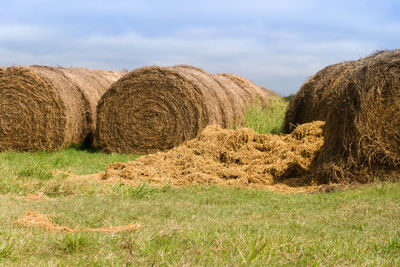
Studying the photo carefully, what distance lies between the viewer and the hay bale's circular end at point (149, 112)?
12961 mm

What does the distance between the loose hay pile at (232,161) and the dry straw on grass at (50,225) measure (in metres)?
3.29

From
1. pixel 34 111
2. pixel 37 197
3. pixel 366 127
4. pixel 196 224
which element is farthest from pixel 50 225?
pixel 34 111

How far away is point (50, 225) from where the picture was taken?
208 inches

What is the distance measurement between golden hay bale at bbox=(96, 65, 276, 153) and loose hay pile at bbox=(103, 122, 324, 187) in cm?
196

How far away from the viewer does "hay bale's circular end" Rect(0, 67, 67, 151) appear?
1328 cm

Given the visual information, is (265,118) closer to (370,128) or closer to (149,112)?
(149,112)

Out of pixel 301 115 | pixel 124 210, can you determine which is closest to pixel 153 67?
pixel 301 115

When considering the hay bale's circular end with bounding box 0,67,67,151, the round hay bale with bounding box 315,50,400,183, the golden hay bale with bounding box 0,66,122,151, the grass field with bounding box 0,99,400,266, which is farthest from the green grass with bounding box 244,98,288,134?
the grass field with bounding box 0,99,400,266

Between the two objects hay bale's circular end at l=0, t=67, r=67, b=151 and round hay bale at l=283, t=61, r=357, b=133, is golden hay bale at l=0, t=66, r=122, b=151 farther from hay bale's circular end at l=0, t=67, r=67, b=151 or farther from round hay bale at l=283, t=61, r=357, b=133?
round hay bale at l=283, t=61, r=357, b=133

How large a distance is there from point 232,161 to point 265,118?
8.18 m

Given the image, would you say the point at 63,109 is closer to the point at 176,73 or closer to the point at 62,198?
the point at 176,73

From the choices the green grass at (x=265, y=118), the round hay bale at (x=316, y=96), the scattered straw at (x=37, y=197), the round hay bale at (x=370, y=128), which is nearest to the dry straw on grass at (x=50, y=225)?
the scattered straw at (x=37, y=197)

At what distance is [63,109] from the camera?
43.5 ft

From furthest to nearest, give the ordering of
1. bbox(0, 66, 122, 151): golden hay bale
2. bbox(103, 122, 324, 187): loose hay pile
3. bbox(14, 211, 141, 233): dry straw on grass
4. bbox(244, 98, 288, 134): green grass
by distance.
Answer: bbox(244, 98, 288, 134): green grass, bbox(0, 66, 122, 151): golden hay bale, bbox(103, 122, 324, 187): loose hay pile, bbox(14, 211, 141, 233): dry straw on grass
